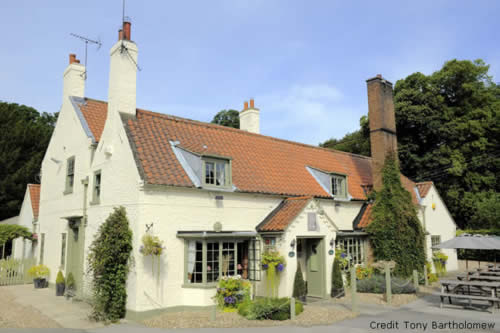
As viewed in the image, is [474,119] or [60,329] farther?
[474,119]

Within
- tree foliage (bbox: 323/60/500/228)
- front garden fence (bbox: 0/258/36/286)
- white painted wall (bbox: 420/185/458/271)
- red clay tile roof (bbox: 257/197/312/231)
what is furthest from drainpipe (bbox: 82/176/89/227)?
tree foliage (bbox: 323/60/500/228)

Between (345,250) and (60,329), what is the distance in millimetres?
12778

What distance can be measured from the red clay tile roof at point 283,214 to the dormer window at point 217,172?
7.54ft

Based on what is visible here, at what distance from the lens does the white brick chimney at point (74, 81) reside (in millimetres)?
20578

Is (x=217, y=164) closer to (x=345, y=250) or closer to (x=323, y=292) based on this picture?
(x=323, y=292)

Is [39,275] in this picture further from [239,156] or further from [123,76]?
[239,156]

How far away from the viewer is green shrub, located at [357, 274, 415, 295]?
1627 centimetres

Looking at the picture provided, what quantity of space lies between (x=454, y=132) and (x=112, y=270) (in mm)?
32194

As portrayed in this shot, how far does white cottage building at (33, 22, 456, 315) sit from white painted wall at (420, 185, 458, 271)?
15.7 ft

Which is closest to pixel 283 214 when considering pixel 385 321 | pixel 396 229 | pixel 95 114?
pixel 385 321

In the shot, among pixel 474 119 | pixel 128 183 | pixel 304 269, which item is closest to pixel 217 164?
pixel 128 183

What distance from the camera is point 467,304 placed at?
558 inches

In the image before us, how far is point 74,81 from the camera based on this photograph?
20656 mm

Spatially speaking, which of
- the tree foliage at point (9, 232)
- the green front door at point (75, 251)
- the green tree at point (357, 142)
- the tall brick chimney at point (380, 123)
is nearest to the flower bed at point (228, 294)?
the green front door at point (75, 251)
